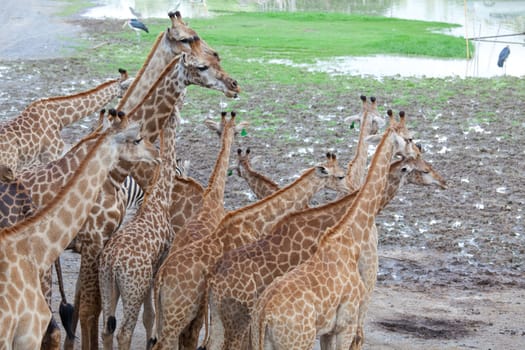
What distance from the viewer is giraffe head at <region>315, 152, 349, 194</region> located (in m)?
8.05

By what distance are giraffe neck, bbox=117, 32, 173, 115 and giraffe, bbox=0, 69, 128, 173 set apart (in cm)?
103

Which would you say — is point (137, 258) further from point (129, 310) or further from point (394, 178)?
point (394, 178)

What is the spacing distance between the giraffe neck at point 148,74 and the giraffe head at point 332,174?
6.10ft

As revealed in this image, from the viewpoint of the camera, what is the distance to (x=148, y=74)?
29.5 ft

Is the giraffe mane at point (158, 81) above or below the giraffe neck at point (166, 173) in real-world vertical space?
above

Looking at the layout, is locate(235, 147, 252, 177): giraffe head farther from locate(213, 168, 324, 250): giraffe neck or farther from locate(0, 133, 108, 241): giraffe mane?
locate(0, 133, 108, 241): giraffe mane

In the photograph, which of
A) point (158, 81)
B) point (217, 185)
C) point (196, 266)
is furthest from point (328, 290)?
point (158, 81)

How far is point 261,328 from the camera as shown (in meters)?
6.06

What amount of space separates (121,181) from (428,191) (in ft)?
17.9

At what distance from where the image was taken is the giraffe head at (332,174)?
26.4ft

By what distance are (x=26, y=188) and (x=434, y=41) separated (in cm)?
2070

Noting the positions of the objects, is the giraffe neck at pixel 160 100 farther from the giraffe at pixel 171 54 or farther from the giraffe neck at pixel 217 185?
the giraffe neck at pixel 217 185

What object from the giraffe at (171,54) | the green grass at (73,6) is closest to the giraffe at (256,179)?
the giraffe at (171,54)

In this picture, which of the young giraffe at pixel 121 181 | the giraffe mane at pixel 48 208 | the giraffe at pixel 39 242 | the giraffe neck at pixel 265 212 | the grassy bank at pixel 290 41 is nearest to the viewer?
the giraffe at pixel 39 242
